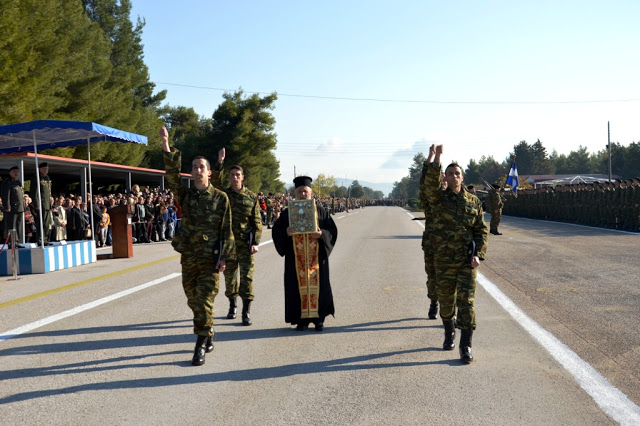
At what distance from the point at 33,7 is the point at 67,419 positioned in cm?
3477

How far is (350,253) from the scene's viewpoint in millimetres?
16875

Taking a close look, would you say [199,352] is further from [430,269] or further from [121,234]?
[121,234]

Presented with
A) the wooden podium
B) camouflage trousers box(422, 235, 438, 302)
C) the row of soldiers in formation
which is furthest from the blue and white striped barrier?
the row of soldiers in formation

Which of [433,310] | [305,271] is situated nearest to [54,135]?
[305,271]

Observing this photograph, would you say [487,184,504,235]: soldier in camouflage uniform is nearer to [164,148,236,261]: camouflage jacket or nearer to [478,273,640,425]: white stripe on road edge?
[478,273,640,425]: white stripe on road edge

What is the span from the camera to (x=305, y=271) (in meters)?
7.15

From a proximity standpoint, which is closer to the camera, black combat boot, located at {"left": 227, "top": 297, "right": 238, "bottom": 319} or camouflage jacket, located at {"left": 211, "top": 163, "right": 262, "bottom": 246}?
camouflage jacket, located at {"left": 211, "top": 163, "right": 262, "bottom": 246}

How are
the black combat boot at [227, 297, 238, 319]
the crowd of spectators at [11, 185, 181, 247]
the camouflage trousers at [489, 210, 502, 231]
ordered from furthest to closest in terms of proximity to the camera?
1. the camouflage trousers at [489, 210, 502, 231]
2. the crowd of spectators at [11, 185, 181, 247]
3. the black combat boot at [227, 297, 238, 319]

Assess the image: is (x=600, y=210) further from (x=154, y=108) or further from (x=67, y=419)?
(x=154, y=108)

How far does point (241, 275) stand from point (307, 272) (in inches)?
40.8

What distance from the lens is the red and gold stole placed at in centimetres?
704

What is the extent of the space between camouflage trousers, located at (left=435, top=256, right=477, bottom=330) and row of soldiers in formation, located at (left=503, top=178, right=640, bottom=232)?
2096 cm

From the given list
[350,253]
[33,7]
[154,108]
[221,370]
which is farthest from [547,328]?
[154,108]

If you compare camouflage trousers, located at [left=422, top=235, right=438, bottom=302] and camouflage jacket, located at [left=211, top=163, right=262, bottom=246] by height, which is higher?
camouflage jacket, located at [left=211, top=163, right=262, bottom=246]
